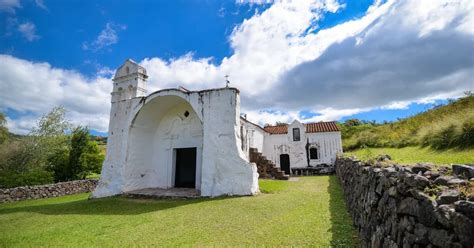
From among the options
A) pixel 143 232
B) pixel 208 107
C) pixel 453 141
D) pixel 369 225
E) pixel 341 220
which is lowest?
pixel 143 232

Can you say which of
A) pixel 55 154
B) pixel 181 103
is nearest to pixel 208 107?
pixel 181 103

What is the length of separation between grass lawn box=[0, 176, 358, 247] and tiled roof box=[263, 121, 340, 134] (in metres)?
14.0

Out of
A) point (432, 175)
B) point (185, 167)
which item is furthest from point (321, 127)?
point (432, 175)

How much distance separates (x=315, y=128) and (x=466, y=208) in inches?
833

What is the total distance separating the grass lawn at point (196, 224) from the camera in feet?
14.2

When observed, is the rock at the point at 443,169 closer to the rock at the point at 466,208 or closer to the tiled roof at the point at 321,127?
the rock at the point at 466,208

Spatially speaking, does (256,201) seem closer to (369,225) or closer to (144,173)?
(369,225)

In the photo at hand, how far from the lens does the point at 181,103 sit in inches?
481

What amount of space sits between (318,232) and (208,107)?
23.0ft

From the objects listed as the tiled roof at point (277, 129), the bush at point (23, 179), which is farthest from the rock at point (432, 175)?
the tiled roof at point (277, 129)

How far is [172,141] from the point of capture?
40.9 feet

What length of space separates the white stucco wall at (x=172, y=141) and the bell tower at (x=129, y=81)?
0.07 meters

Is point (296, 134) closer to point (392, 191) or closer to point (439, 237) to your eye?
point (392, 191)

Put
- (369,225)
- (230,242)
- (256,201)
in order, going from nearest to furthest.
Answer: (369,225) < (230,242) < (256,201)
